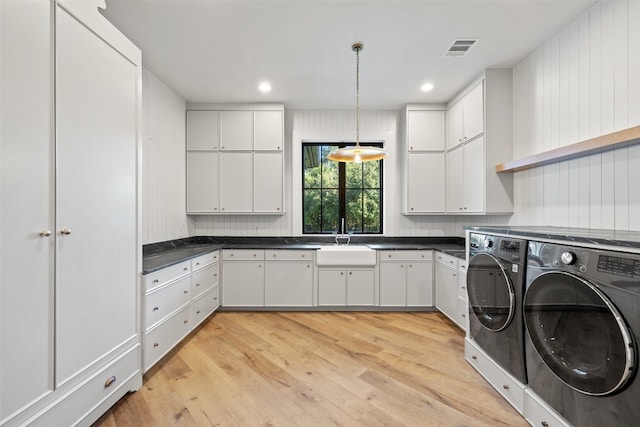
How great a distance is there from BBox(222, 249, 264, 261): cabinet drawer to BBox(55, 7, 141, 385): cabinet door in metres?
1.49

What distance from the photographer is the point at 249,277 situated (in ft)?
10.9

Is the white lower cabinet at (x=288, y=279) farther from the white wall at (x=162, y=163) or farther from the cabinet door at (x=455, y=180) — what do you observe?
the cabinet door at (x=455, y=180)

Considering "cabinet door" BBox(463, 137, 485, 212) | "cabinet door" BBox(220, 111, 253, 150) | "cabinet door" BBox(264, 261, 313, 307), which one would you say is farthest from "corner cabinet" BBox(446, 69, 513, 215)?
"cabinet door" BBox(220, 111, 253, 150)

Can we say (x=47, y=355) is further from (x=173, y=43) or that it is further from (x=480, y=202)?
(x=480, y=202)

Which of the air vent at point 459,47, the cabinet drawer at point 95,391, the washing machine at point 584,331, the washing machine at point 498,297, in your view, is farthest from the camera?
the air vent at point 459,47

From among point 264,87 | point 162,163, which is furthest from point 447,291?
point 162,163

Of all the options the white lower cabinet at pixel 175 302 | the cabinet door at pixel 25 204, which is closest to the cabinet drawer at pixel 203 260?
the white lower cabinet at pixel 175 302

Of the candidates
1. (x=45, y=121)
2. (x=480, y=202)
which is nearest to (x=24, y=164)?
(x=45, y=121)

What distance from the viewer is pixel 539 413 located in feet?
4.72

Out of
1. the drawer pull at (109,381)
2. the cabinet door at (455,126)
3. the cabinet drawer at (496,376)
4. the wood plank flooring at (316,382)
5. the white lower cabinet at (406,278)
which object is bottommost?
the wood plank flooring at (316,382)

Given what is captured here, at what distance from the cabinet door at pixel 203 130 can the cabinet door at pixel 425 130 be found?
8.48 ft

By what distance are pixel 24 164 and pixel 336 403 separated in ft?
6.84

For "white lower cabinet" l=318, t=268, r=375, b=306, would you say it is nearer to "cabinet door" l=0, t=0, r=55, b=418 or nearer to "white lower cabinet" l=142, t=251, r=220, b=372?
"white lower cabinet" l=142, t=251, r=220, b=372

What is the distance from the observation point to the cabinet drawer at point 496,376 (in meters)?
1.59
